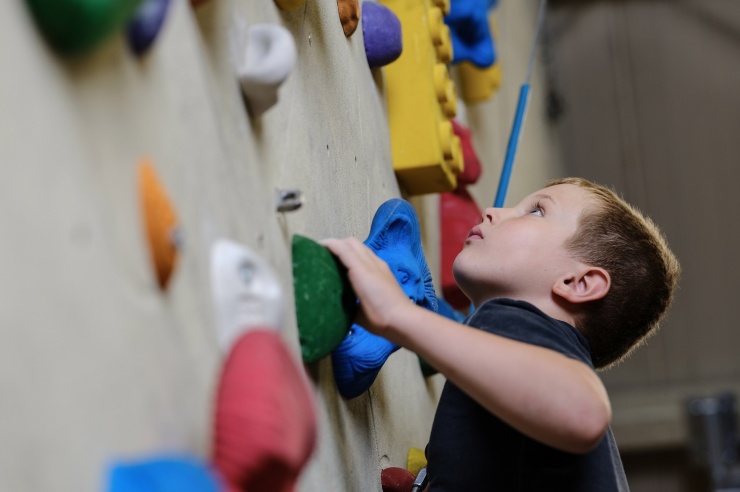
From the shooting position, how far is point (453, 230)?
1735 mm

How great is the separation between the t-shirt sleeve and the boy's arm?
5 cm

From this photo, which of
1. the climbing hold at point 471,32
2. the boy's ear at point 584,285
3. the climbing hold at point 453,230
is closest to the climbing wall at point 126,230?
the boy's ear at point 584,285

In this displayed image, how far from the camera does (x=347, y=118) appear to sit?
3.75ft

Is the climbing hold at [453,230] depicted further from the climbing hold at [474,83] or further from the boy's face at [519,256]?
the boy's face at [519,256]

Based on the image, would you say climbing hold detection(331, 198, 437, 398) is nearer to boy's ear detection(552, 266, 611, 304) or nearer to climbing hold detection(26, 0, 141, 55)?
boy's ear detection(552, 266, 611, 304)

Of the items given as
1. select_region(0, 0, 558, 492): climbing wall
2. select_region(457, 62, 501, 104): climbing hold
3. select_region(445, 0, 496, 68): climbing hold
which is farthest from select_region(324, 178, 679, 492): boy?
select_region(457, 62, 501, 104): climbing hold

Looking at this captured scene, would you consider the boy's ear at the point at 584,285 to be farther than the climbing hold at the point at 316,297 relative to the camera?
Yes

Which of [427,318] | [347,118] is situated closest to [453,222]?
[347,118]

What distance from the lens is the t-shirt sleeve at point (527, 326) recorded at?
86cm

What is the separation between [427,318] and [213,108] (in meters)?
0.24

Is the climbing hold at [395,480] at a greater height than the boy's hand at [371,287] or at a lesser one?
lesser

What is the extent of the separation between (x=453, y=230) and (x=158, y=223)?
118cm

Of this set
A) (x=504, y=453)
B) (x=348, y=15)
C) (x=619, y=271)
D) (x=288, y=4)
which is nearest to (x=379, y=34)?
(x=348, y=15)

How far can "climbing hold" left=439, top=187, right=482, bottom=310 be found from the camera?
A: 1.69m
